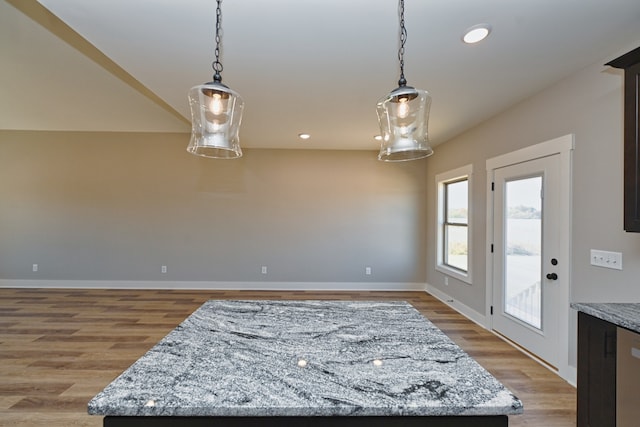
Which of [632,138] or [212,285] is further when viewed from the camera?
[212,285]

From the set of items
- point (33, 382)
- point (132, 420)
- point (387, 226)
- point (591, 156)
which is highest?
point (591, 156)

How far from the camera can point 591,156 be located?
2334 mm

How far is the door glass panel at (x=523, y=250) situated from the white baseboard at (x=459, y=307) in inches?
19.3

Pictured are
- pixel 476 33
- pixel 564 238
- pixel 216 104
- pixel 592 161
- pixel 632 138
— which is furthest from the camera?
pixel 564 238

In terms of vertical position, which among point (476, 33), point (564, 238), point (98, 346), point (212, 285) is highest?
point (476, 33)

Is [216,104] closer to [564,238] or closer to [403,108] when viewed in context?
[403,108]

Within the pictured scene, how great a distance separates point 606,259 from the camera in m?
2.21

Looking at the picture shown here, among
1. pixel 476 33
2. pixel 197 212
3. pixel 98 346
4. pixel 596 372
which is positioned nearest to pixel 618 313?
pixel 596 372

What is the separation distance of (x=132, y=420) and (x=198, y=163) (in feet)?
17.1

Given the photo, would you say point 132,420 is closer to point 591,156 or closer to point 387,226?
A: point 591,156

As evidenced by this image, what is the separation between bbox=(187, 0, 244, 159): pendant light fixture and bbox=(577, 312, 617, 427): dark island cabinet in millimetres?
2098

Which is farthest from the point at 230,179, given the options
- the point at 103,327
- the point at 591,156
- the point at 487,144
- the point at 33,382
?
the point at 591,156

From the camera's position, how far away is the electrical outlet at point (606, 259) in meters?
2.12

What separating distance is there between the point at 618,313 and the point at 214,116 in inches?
88.4
